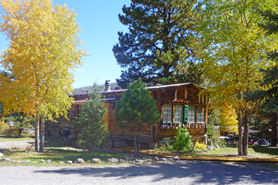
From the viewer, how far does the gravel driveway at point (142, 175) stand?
931 cm

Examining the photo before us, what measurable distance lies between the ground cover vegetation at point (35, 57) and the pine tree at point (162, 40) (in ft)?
34.7

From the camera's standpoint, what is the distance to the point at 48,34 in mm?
15570

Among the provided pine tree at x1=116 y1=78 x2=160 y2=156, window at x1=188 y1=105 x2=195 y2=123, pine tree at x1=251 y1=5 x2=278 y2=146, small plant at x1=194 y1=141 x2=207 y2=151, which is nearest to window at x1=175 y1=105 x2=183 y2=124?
window at x1=188 y1=105 x2=195 y2=123

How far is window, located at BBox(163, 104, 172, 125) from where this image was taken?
1948cm

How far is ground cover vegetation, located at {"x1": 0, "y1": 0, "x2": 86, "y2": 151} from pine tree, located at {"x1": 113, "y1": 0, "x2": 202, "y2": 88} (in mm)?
10569

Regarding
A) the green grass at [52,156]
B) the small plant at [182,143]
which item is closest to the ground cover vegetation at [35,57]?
the green grass at [52,156]

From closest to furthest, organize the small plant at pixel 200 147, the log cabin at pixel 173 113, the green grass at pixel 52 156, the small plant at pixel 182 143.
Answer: the green grass at pixel 52 156, the small plant at pixel 182 143, the log cabin at pixel 173 113, the small plant at pixel 200 147

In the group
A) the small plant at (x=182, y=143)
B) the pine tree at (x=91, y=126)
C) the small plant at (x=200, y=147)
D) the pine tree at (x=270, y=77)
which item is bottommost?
the small plant at (x=200, y=147)

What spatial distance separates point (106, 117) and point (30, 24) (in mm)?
10241

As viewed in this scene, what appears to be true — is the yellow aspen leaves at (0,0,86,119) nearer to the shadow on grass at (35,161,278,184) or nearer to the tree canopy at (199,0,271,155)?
the shadow on grass at (35,161,278,184)

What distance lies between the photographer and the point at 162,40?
26.0 m

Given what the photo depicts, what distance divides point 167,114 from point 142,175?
9.56 metres

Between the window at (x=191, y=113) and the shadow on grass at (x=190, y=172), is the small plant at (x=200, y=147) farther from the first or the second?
the shadow on grass at (x=190, y=172)

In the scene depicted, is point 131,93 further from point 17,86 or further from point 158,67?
point 158,67
